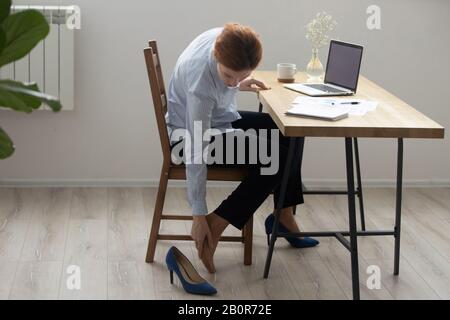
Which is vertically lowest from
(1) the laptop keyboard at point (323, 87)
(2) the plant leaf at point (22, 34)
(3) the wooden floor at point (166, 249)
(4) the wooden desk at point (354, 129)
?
(3) the wooden floor at point (166, 249)

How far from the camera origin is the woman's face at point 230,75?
9.73ft

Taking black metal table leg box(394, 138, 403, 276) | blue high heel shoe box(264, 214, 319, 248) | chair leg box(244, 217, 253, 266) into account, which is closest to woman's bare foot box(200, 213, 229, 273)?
chair leg box(244, 217, 253, 266)

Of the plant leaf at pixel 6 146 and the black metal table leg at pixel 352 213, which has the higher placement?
the plant leaf at pixel 6 146

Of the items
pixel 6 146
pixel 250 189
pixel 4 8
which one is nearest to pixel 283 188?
pixel 250 189

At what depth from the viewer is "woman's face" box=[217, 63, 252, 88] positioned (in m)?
2.96

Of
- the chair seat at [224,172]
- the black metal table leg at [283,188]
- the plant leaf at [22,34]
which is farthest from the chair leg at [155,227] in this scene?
the plant leaf at [22,34]

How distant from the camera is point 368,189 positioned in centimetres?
445

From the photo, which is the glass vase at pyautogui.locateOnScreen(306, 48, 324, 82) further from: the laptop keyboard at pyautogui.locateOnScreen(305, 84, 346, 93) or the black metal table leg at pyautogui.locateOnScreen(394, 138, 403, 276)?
the black metal table leg at pyautogui.locateOnScreen(394, 138, 403, 276)

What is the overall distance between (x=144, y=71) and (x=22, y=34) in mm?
2741

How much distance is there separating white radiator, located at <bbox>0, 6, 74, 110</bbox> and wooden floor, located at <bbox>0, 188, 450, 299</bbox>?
0.52 meters

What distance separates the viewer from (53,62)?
162 inches

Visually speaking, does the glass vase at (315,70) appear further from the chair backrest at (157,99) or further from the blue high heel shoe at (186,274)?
the blue high heel shoe at (186,274)

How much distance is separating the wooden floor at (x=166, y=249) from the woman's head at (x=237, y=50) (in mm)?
794
